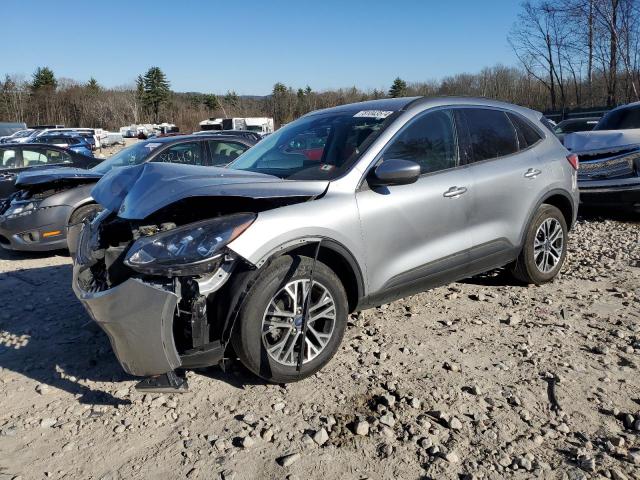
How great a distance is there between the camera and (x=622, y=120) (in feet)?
29.2

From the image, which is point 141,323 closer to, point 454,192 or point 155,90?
point 454,192

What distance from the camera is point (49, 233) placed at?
652 centimetres

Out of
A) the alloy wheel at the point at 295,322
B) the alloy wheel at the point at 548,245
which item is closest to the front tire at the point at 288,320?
the alloy wheel at the point at 295,322

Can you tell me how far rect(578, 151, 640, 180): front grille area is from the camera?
764cm

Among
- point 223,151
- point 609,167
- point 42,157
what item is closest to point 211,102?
point 42,157

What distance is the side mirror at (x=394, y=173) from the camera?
3.44 m

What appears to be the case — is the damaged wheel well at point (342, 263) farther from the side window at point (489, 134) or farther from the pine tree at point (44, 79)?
the pine tree at point (44, 79)

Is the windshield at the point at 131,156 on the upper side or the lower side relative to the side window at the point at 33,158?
lower

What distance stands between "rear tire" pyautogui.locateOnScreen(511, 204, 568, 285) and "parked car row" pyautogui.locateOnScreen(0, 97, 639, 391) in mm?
15

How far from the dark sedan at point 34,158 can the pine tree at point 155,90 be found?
7023 cm

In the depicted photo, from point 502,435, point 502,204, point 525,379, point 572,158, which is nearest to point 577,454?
point 502,435

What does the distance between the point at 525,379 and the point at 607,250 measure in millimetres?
3704

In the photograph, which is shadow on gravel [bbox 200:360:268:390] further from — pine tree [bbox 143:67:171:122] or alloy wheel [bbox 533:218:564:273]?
pine tree [bbox 143:67:171:122]

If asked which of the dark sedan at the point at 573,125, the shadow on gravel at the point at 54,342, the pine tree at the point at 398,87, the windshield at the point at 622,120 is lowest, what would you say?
the shadow on gravel at the point at 54,342
